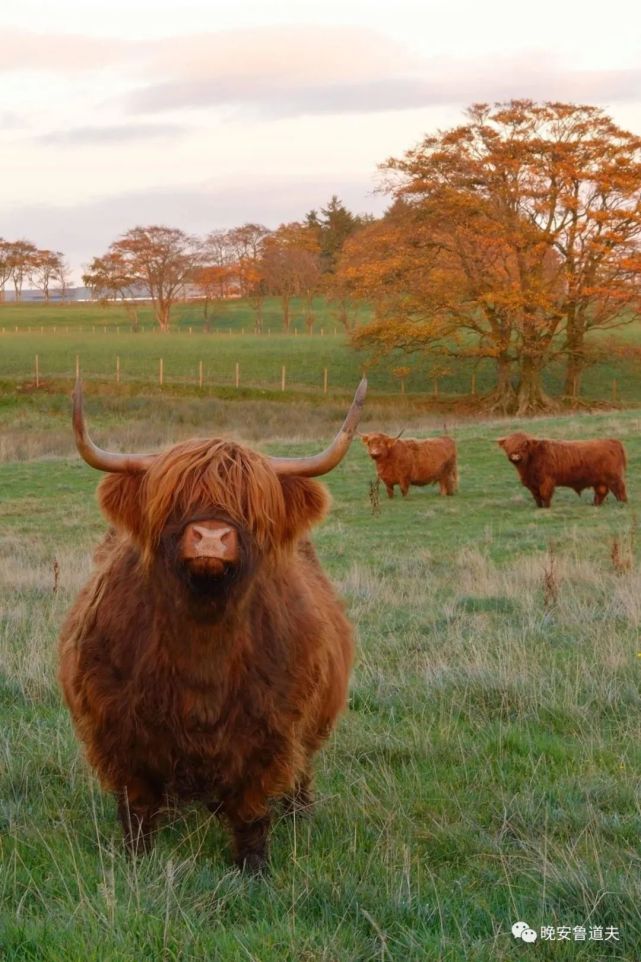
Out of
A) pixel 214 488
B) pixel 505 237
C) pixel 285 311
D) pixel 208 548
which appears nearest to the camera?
pixel 208 548

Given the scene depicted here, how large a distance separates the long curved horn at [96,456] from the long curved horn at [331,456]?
0.44 metres

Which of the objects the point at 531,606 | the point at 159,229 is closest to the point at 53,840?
the point at 531,606

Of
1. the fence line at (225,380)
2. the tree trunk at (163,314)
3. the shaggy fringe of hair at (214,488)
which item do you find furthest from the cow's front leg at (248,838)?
the tree trunk at (163,314)

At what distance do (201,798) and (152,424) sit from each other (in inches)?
1010

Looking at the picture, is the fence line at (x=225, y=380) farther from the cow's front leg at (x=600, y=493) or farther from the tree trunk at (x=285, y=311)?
the cow's front leg at (x=600, y=493)

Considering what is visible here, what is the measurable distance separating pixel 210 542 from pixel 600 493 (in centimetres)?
1352

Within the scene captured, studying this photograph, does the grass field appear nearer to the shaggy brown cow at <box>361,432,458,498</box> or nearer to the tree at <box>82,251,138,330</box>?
the tree at <box>82,251,138,330</box>

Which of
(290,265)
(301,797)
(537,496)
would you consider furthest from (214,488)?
(290,265)

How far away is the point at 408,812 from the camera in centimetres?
378

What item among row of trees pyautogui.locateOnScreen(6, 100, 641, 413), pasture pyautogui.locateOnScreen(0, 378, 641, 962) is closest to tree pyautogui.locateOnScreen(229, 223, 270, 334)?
row of trees pyautogui.locateOnScreen(6, 100, 641, 413)

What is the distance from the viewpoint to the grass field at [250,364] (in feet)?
137

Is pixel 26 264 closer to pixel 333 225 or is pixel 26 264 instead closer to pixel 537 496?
pixel 333 225

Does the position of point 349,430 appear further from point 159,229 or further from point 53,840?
point 159,229

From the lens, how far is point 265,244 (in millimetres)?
70500
